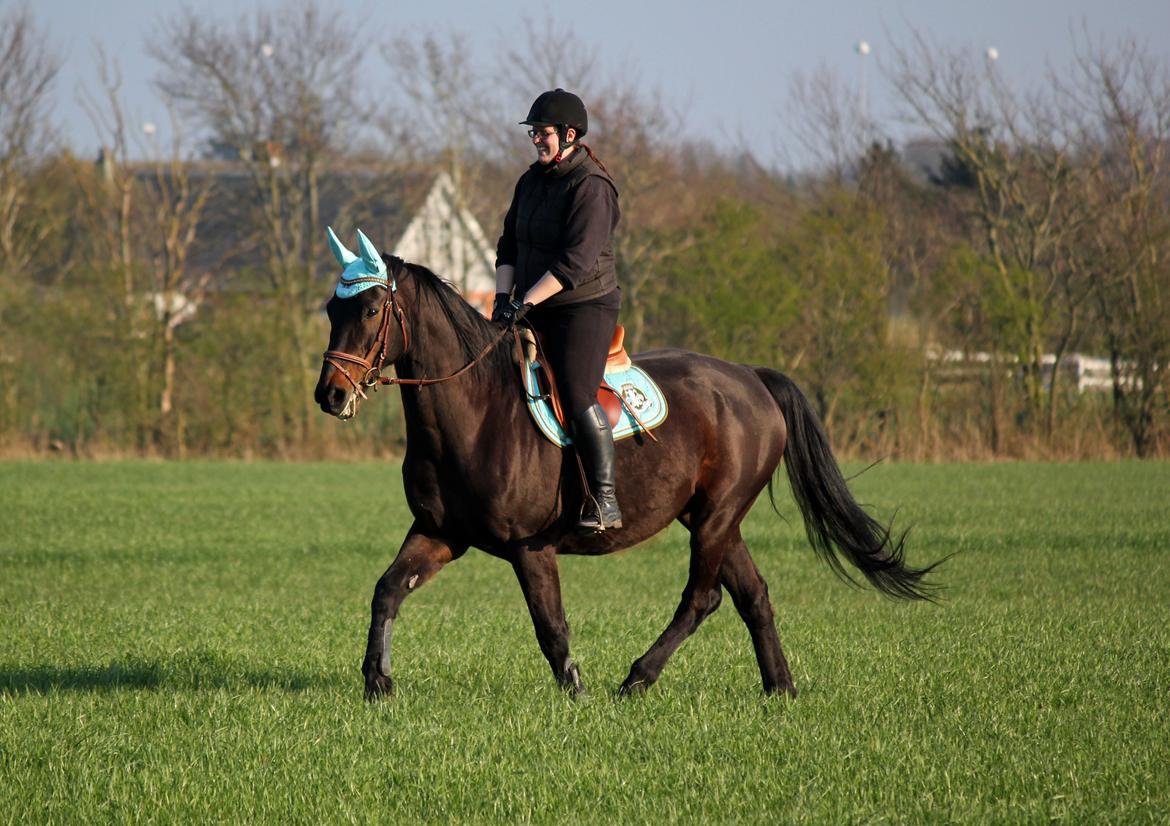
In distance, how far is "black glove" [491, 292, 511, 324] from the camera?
7266 mm

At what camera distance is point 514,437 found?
7246mm

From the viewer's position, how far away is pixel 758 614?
7.86m

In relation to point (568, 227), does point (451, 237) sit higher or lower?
higher

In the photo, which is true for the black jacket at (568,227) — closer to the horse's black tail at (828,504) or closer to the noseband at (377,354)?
the noseband at (377,354)

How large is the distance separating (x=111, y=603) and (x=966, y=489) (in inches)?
630

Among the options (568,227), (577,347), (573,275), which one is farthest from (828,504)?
(568,227)

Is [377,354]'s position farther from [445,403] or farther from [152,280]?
[152,280]

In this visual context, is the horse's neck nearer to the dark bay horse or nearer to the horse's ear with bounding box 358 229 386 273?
the dark bay horse

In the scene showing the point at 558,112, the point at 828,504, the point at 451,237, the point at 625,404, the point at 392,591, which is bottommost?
the point at 392,591

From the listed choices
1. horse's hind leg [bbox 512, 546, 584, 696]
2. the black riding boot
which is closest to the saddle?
the black riding boot

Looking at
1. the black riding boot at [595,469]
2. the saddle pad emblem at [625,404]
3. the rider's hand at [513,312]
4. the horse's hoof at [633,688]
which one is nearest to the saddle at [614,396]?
the saddle pad emblem at [625,404]

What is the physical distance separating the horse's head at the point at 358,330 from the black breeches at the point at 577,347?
83 centimetres

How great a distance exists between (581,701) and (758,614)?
4.23 ft

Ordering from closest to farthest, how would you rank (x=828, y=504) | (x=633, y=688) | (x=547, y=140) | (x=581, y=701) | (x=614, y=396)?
1. (x=581, y=701)
2. (x=547, y=140)
3. (x=633, y=688)
4. (x=614, y=396)
5. (x=828, y=504)
